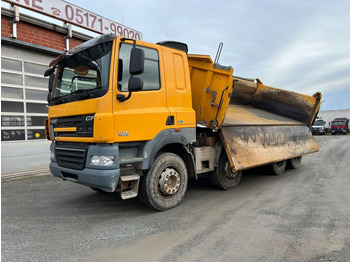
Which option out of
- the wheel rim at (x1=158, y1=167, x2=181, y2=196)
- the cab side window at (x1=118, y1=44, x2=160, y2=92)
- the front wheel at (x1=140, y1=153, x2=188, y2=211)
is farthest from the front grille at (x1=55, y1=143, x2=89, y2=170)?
the wheel rim at (x1=158, y1=167, x2=181, y2=196)

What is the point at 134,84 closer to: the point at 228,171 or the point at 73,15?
the point at 228,171

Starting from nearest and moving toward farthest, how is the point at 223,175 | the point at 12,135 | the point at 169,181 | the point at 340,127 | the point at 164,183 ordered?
the point at 164,183 < the point at 169,181 < the point at 223,175 < the point at 12,135 < the point at 340,127

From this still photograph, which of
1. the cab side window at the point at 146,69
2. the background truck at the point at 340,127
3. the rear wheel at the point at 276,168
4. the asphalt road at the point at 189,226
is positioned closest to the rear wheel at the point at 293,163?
the rear wheel at the point at 276,168

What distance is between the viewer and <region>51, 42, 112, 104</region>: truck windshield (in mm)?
3688

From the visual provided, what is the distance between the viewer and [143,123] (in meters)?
3.90

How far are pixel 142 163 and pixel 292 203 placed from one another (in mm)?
2832

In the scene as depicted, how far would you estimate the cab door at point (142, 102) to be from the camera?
3648mm

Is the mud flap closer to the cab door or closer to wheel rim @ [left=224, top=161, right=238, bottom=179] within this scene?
wheel rim @ [left=224, top=161, right=238, bottom=179]

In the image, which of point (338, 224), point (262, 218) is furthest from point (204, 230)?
point (338, 224)

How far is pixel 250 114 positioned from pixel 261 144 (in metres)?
1.42

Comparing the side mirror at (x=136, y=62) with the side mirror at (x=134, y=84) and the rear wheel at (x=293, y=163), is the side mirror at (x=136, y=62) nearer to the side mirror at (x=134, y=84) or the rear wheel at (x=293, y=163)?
the side mirror at (x=134, y=84)

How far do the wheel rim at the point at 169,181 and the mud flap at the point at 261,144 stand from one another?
3.95 feet

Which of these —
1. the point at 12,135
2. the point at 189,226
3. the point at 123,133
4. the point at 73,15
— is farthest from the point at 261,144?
the point at 73,15

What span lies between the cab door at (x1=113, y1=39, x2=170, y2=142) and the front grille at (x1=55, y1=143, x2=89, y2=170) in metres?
0.64
